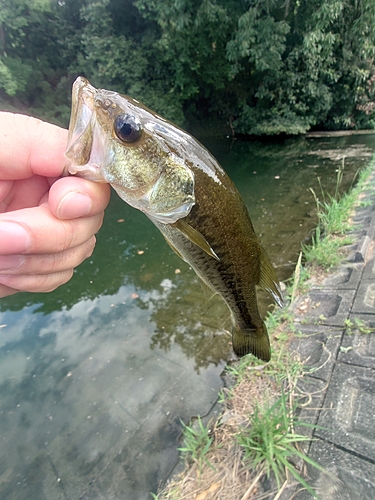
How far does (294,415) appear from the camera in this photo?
7.64ft

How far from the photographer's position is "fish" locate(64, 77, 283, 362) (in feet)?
3.83

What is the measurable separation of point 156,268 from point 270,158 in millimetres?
9480

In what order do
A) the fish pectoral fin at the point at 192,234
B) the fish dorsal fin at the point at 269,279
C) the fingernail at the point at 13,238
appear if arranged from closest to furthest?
the fingernail at the point at 13,238
the fish pectoral fin at the point at 192,234
the fish dorsal fin at the point at 269,279

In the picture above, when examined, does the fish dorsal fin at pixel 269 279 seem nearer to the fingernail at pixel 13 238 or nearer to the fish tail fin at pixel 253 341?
the fish tail fin at pixel 253 341

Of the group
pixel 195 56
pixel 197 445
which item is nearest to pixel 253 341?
pixel 197 445

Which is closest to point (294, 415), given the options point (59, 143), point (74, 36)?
point (59, 143)

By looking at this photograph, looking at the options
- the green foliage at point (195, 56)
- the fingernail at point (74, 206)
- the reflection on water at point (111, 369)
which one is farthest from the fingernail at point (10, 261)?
the green foliage at point (195, 56)

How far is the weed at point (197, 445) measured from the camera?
234cm

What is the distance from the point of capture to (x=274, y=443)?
80.4 inches

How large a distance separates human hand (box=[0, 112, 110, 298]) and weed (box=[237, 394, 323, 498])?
1.65 metres

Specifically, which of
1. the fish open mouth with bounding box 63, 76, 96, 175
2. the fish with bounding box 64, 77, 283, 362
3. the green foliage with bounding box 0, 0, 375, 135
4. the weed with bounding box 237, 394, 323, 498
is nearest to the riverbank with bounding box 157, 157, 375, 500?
the weed with bounding box 237, 394, 323, 498

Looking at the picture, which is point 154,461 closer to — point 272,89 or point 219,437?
point 219,437

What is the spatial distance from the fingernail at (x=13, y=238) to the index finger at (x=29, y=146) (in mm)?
305

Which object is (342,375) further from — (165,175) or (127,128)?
(127,128)
